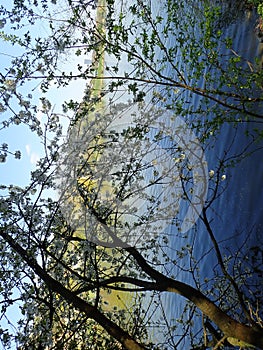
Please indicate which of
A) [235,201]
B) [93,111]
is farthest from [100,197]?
[235,201]

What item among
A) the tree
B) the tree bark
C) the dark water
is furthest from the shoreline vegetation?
the dark water

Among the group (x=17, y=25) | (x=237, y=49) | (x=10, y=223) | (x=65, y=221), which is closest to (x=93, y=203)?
(x=65, y=221)

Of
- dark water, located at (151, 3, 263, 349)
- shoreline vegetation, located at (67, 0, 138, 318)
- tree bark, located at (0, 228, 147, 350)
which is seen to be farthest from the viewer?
dark water, located at (151, 3, 263, 349)

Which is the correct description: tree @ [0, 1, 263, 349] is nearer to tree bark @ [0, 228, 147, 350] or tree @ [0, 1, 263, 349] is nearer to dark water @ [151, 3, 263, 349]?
tree bark @ [0, 228, 147, 350]

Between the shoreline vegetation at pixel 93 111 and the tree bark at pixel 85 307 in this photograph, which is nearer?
the tree bark at pixel 85 307

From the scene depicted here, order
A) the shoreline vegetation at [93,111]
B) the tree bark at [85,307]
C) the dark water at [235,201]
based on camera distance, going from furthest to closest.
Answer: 1. the dark water at [235,201]
2. the shoreline vegetation at [93,111]
3. the tree bark at [85,307]

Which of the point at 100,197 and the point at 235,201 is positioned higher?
the point at 235,201

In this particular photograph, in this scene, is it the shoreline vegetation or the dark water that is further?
the dark water

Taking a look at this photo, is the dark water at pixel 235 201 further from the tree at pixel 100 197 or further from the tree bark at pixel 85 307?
the tree bark at pixel 85 307

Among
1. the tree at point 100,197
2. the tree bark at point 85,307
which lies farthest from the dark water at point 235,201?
the tree bark at point 85,307

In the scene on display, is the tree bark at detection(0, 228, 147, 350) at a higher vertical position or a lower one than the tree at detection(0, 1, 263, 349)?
lower

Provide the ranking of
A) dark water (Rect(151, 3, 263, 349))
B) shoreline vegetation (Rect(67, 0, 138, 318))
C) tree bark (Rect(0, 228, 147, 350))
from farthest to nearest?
dark water (Rect(151, 3, 263, 349)) → shoreline vegetation (Rect(67, 0, 138, 318)) → tree bark (Rect(0, 228, 147, 350))

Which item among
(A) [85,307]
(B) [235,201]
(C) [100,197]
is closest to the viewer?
(A) [85,307]

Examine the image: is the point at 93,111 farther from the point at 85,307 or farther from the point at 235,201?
the point at 235,201
